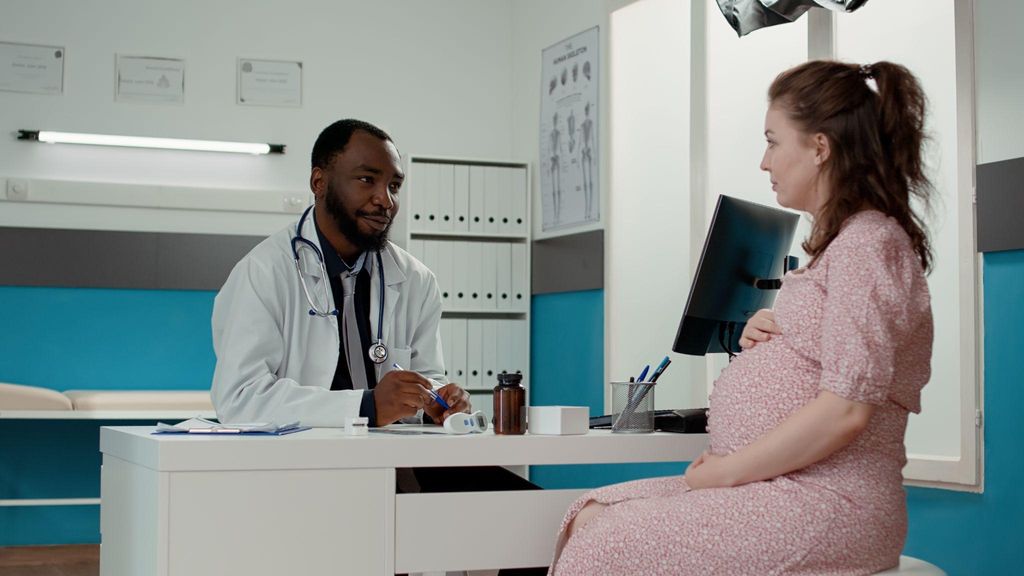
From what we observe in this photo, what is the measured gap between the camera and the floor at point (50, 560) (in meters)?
4.30

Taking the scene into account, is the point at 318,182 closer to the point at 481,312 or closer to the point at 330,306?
the point at 330,306

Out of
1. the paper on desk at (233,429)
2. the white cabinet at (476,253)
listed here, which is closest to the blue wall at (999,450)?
the paper on desk at (233,429)

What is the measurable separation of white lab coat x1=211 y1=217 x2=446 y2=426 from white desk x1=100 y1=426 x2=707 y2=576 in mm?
350

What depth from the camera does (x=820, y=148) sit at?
1.73 metres

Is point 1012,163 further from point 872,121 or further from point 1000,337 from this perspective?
point 872,121

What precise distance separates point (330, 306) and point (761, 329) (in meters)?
1.11

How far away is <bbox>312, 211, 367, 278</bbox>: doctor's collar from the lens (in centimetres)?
265

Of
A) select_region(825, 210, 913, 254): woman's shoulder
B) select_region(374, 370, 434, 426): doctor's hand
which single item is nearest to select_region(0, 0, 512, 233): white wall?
select_region(374, 370, 434, 426): doctor's hand

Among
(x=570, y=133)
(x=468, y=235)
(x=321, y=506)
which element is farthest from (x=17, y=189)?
(x=321, y=506)

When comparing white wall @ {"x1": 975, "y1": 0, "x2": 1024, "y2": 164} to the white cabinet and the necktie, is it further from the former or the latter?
the white cabinet

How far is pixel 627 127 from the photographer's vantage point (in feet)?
15.7

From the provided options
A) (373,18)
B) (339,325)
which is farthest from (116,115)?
(339,325)

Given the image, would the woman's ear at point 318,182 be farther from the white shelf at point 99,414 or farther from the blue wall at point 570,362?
the blue wall at point 570,362

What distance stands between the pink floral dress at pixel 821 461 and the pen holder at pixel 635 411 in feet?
1.00
